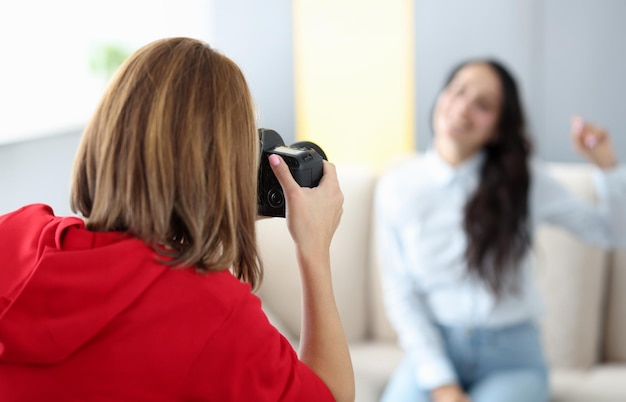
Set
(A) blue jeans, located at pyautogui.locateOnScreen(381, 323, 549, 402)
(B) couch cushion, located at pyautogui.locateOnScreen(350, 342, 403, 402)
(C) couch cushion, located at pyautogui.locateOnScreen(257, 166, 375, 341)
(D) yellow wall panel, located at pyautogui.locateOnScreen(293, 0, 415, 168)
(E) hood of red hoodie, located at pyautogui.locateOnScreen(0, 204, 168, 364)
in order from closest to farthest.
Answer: (E) hood of red hoodie, located at pyautogui.locateOnScreen(0, 204, 168, 364)
(A) blue jeans, located at pyautogui.locateOnScreen(381, 323, 549, 402)
(B) couch cushion, located at pyautogui.locateOnScreen(350, 342, 403, 402)
(C) couch cushion, located at pyautogui.locateOnScreen(257, 166, 375, 341)
(D) yellow wall panel, located at pyautogui.locateOnScreen(293, 0, 415, 168)

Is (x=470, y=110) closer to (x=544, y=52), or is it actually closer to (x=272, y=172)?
(x=544, y=52)

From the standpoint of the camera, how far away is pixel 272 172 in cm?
99

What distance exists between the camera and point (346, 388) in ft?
3.09

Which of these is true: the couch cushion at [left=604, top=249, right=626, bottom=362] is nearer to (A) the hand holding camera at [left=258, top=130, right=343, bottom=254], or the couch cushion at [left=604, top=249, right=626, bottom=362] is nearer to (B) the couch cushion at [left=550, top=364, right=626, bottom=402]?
(B) the couch cushion at [left=550, top=364, right=626, bottom=402]

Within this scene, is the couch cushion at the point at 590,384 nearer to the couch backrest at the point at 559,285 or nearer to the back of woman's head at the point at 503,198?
the couch backrest at the point at 559,285

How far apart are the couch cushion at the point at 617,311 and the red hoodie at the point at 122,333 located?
1.54m

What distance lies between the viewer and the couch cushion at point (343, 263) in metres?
2.27

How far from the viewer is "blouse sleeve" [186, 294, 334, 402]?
807 mm

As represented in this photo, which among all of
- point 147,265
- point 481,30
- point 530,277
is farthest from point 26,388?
point 481,30

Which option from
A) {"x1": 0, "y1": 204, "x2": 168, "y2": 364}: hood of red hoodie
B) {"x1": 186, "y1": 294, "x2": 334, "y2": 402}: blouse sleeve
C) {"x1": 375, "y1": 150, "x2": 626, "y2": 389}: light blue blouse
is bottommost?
{"x1": 375, "y1": 150, "x2": 626, "y2": 389}: light blue blouse

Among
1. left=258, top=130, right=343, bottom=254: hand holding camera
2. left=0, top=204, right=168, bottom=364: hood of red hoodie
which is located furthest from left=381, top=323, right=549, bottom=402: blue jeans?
left=0, top=204, right=168, bottom=364: hood of red hoodie

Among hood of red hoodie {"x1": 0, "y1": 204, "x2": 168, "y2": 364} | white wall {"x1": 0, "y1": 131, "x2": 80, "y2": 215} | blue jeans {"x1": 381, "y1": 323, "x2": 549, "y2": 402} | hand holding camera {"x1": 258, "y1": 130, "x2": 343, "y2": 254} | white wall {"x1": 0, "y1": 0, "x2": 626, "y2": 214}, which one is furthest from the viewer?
white wall {"x1": 0, "y1": 0, "x2": 626, "y2": 214}

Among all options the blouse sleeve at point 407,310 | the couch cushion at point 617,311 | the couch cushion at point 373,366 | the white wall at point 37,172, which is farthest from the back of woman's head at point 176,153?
the couch cushion at point 617,311

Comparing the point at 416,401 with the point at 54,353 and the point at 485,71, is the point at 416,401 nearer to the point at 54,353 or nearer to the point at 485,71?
the point at 485,71
